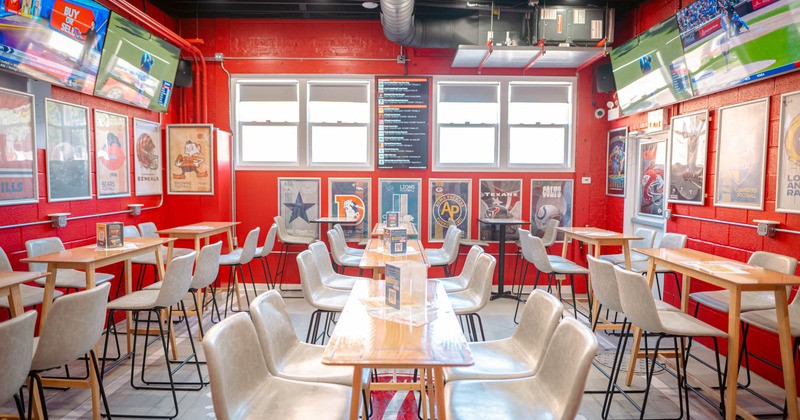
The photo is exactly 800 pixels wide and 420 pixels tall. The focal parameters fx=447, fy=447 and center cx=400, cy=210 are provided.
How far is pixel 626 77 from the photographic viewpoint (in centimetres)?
541

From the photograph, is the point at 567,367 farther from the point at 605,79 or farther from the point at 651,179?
the point at 605,79

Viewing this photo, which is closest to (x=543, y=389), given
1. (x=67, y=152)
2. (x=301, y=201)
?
(x=67, y=152)

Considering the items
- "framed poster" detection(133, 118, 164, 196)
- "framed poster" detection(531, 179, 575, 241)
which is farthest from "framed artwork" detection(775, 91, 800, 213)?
"framed poster" detection(133, 118, 164, 196)

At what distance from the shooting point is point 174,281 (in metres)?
3.18

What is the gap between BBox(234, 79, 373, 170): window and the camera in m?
6.48

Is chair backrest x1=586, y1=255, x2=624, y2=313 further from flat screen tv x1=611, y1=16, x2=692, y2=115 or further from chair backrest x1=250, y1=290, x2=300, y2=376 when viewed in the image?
flat screen tv x1=611, y1=16, x2=692, y2=115

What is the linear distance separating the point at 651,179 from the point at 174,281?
17.6ft

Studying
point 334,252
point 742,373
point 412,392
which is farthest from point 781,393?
point 334,252

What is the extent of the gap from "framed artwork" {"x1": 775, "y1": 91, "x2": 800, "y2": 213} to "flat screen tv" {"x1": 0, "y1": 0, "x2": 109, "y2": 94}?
19.7ft

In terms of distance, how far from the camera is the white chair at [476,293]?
3062 millimetres

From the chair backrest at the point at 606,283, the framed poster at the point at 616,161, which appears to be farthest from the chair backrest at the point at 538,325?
the framed poster at the point at 616,161

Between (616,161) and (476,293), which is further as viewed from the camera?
(616,161)

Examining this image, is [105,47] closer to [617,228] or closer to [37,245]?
[37,245]

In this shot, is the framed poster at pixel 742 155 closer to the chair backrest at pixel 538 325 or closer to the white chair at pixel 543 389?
the chair backrest at pixel 538 325
